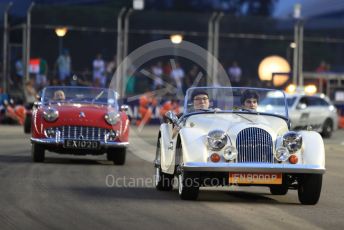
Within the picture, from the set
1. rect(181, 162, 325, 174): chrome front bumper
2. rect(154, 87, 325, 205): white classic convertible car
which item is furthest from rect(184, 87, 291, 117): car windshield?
rect(181, 162, 325, 174): chrome front bumper

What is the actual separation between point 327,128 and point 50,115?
16217mm

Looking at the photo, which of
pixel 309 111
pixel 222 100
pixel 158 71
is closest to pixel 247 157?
pixel 222 100

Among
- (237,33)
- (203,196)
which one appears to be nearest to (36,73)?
(237,33)

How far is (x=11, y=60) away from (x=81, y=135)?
17.4m

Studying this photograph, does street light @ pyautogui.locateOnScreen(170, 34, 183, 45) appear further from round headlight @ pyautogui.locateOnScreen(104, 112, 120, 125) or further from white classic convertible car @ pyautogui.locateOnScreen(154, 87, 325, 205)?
white classic convertible car @ pyautogui.locateOnScreen(154, 87, 325, 205)

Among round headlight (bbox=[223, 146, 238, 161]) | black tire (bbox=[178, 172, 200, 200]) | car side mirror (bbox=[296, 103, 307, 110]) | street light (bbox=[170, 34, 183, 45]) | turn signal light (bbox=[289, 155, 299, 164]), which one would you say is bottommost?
black tire (bbox=[178, 172, 200, 200])

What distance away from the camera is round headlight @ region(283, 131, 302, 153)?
11672mm

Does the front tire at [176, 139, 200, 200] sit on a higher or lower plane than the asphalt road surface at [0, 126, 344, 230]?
higher

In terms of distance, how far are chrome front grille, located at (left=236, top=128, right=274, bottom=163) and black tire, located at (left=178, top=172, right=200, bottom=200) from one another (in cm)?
56

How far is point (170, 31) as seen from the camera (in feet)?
116

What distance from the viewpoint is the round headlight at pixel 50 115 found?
17438mm

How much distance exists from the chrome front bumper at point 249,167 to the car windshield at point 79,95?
24.4ft

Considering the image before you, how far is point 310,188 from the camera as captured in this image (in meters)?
11.8

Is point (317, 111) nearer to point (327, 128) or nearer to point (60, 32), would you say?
point (327, 128)
